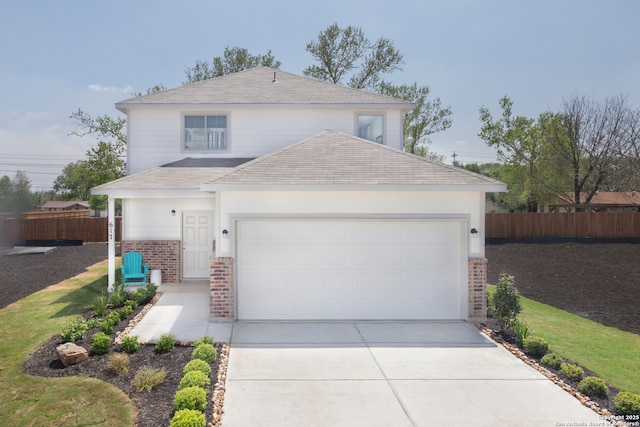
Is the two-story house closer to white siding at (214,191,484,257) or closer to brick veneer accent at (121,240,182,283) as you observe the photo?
white siding at (214,191,484,257)

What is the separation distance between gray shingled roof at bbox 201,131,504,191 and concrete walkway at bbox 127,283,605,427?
2929 millimetres

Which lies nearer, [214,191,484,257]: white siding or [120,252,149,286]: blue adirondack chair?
[214,191,484,257]: white siding

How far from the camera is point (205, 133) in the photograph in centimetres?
1479

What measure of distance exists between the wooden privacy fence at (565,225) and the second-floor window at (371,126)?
14.8 meters

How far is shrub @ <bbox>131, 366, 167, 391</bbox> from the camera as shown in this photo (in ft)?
19.0

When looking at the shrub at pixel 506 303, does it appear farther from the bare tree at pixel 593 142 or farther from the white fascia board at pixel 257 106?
the bare tree at pixel 593 142

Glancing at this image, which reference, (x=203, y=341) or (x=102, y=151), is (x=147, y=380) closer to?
(x=203, y=341)

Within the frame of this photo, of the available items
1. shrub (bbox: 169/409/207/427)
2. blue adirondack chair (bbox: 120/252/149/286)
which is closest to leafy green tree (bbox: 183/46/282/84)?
blue adirondack chair (bbox: 120/252/149/286)

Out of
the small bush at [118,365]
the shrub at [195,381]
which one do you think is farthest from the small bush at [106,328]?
the shrub at [195,381]

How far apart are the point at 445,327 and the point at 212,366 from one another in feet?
15.8

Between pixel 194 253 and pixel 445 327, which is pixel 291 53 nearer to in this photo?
pixel 194 253

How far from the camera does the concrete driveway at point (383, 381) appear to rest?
519 centimetres

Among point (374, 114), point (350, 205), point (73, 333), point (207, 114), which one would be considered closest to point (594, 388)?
point (350, 205)

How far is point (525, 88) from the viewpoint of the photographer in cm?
2909
